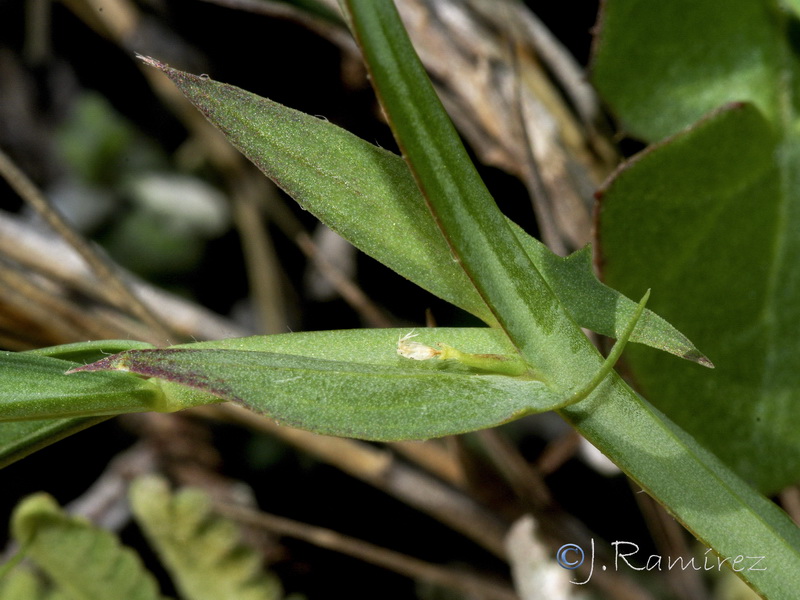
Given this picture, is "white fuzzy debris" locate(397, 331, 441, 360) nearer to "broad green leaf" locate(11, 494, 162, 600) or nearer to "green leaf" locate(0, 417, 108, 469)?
"green leaf" locate(0, 417, 108, 469)

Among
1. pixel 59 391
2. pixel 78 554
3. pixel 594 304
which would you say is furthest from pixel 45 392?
pixel 78 554

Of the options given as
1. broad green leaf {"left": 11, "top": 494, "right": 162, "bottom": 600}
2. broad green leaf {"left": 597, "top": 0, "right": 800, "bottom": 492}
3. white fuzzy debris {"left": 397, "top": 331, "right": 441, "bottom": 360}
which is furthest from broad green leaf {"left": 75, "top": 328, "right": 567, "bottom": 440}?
broad green leaf {"left": 11, "top": 494, "right": 162, "bottom": 600}

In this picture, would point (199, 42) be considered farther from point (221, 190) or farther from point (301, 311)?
point (301, 311)

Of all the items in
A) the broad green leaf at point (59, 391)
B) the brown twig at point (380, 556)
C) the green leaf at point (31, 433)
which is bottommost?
the brown twig at point (380, 556)

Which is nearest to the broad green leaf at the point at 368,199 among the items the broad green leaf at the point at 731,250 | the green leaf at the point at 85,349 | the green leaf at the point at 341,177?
the green leaf at the point at 341,177

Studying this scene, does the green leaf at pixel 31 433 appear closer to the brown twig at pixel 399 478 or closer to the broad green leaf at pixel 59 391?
the broad green leaf at pixel 59 391

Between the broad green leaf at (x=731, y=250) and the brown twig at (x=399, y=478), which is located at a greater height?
the broad green leaf at (x=731, y=250)

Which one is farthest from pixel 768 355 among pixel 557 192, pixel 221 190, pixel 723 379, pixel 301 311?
pixel 221 190
